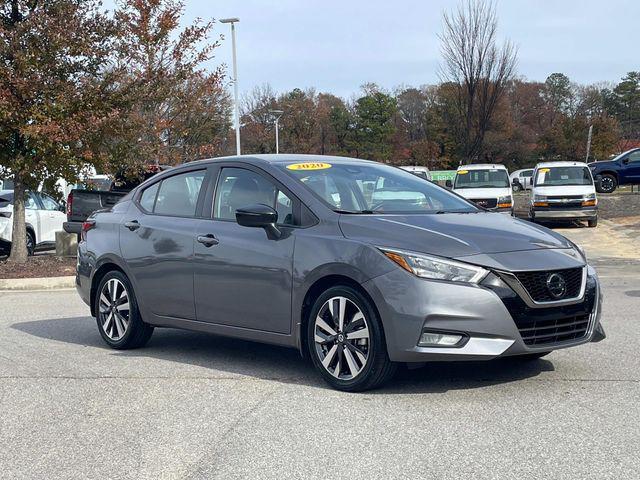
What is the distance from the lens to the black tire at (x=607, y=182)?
103 feet

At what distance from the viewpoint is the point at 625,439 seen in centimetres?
439

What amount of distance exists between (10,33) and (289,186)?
30.5 feet

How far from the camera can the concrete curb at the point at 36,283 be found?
42.3ft

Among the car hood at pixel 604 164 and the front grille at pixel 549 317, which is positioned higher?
the car hood at pixel 604 164

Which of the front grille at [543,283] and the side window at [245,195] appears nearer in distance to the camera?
the front grille at [543,283]

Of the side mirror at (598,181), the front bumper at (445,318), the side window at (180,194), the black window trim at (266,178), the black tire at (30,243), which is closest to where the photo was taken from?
the front bumper at (445,318)

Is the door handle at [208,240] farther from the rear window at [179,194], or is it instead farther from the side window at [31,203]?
the side window at [31,203]

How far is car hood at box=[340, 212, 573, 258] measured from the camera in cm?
516

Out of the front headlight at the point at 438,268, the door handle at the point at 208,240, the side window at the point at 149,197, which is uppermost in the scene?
the side window at the point at 149,197

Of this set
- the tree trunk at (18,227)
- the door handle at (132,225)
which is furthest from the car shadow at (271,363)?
the tree trunk at (18,227)

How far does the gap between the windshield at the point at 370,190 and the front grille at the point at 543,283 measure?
3.79 ft

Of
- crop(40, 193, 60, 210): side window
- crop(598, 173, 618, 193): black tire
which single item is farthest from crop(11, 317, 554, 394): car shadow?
crop(598, 173, 618, 193): black tire

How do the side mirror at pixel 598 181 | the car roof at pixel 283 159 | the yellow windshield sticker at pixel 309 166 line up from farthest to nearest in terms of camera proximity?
the side mirror at pixel 598 181
the car roof at pixel 283 159
the yellow windshield sticker at pixel 309 166

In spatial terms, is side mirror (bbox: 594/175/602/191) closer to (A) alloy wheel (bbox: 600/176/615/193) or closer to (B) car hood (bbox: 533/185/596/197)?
(A) alloy wheel (bbox: 600/176/615/193)
